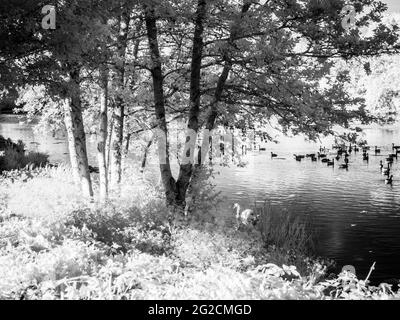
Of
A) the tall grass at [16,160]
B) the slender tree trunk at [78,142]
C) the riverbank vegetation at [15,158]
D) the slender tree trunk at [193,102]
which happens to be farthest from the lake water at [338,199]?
the slender tree trunk at [78,142]

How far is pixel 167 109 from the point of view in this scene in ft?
53.2

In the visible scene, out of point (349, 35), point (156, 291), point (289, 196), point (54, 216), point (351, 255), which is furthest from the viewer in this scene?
point (289, 196)

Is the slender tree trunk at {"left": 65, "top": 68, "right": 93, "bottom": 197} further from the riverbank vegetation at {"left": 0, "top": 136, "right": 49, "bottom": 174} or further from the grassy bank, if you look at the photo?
the riverbank vegetation at {"left": 0, "top": 136, "right": 49, "bottom": 174}

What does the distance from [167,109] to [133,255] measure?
913cm

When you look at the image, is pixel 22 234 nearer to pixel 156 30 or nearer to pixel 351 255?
pixel 156 30

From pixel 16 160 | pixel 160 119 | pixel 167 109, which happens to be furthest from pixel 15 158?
pixel 160 119

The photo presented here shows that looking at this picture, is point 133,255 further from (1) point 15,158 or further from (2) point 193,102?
(1) point 15,158

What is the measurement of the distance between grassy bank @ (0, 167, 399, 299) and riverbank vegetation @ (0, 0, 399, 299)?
0.03 m

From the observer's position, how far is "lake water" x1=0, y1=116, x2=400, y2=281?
17984 mm

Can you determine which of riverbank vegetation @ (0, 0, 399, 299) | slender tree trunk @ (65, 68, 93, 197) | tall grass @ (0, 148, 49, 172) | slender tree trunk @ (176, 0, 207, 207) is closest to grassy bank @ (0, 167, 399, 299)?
riverbank vegetation @ (0, 0, 399, 299)

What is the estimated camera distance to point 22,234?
7777mm

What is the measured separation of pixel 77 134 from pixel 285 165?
1350 inches

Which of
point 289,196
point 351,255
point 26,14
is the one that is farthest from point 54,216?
point 289,196
